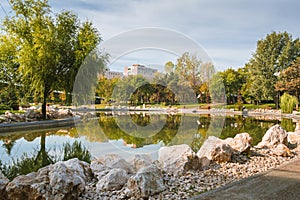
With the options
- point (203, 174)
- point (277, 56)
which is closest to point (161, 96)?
point (203, 174)

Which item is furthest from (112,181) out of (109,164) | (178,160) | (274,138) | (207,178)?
(274,138)

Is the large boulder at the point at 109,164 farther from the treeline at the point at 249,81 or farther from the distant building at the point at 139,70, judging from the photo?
the treeline at the point at 249,81

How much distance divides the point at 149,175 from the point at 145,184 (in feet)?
0.50

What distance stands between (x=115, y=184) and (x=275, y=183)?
1.91 meters

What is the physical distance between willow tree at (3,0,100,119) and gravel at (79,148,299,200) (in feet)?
34.1

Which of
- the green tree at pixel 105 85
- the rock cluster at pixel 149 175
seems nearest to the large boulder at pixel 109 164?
the rock cluster at pixel 149 175

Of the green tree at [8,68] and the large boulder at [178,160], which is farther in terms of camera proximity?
the green tree at [8,68]

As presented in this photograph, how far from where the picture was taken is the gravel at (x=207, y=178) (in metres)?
3.30

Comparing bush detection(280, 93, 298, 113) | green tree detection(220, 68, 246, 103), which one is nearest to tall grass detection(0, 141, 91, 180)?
bush detection(280, 93, 298, 113)

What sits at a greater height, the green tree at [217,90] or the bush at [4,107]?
the green tree at [217,90]

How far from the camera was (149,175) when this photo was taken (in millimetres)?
3393

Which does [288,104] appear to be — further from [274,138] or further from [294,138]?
[274,138]

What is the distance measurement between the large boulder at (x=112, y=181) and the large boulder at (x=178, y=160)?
84cm

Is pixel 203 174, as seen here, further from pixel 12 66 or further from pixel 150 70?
pixel 12 66
